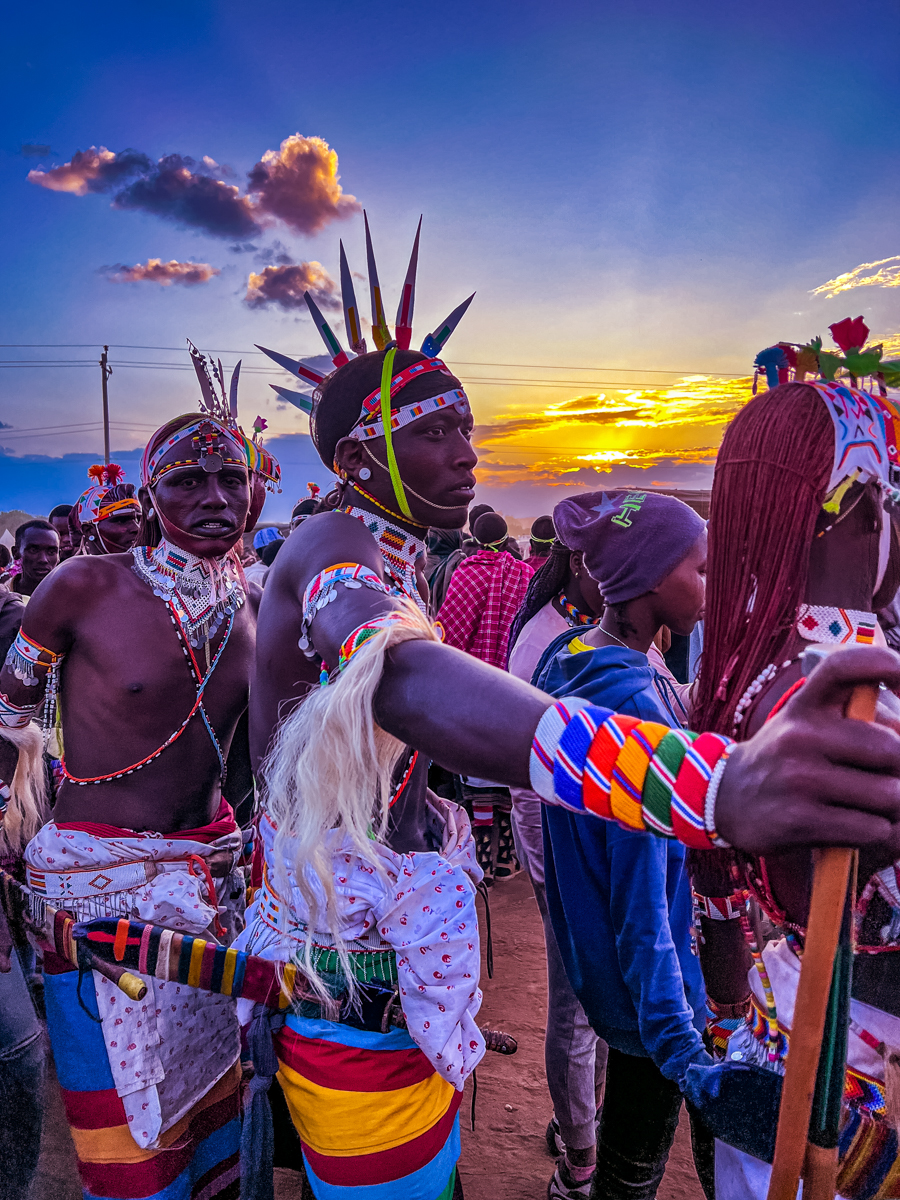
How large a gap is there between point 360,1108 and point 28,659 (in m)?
1.58

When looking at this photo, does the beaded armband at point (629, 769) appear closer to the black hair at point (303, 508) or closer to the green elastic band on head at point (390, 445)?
the green elastic band on head at point (390, 445)

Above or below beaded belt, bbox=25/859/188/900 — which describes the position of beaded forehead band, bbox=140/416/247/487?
above

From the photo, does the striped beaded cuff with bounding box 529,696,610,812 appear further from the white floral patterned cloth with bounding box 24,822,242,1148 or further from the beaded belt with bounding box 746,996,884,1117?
the white floral patterned cloth with bounding box 24,822,242,1148

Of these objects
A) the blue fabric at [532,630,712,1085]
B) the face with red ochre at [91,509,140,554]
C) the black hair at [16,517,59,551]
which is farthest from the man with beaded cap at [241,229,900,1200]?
the black hair at [16,517,59,551]

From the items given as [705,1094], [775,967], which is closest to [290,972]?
[705,1094]

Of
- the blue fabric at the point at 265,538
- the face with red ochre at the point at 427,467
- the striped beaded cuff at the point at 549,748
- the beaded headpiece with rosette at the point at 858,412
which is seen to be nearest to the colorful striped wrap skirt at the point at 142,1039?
the face with red ochre at the point at 427,467

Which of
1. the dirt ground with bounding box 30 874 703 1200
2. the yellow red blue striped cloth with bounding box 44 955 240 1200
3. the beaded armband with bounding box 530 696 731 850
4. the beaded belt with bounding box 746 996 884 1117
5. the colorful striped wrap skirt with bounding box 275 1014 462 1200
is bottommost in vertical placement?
the dirt ground with bounding box 30 874 703 1200

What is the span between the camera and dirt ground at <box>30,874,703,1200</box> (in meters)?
3.07

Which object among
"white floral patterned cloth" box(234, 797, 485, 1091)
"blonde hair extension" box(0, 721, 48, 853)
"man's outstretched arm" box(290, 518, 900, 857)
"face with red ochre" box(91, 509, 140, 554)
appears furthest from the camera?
"face with red ochre" box(91, 509, 140, 554)

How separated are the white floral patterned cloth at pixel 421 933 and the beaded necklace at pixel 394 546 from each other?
623 millimetres

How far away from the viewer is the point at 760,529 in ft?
4.31

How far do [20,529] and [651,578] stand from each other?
4.49 m

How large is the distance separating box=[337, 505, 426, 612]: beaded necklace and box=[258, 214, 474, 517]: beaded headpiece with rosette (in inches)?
2.5

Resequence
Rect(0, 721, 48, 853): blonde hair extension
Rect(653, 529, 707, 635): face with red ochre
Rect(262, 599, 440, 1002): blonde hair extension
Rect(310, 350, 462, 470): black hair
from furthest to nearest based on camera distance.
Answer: Rect(0, 721, 48, 853): blonde hair extension → Rect(653, 529, 707, 635): face with red ochre → Rect(310, 350, 462, 470): black hair → Rect(262, 599, 440, 1002): blonde hair extension
